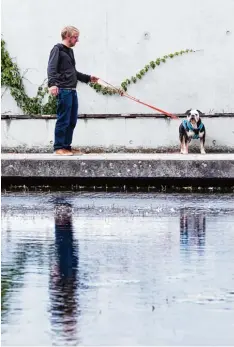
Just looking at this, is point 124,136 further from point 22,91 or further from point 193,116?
point 22,91

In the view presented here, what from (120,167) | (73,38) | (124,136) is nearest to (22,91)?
(124,136)

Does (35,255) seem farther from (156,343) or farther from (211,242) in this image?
(156,343)

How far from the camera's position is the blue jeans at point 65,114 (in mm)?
17328

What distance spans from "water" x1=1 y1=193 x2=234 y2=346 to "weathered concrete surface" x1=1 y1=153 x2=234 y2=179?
104 inches

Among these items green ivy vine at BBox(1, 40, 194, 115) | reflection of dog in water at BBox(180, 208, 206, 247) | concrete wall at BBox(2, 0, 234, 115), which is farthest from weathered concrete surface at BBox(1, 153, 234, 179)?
green ivy vine at BBox(1, 40, 194, 115)

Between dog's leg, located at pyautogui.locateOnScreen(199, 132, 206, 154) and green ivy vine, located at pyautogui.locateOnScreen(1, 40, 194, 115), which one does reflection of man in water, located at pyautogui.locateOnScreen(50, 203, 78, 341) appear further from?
green ivy vine, located at pyautogui.locateOnScreen(1, 40, 194, 115)

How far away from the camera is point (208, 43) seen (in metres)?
20.1

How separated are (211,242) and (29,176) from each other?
6.47 m

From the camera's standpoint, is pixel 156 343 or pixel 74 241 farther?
pixel 74 241

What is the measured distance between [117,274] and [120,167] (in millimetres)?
7848

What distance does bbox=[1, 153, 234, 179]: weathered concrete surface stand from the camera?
16.5 meters

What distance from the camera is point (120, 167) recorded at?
16.5 m

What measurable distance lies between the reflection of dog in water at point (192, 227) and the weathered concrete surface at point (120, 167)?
322 cm

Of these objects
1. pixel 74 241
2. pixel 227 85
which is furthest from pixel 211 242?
pixel 227 85
